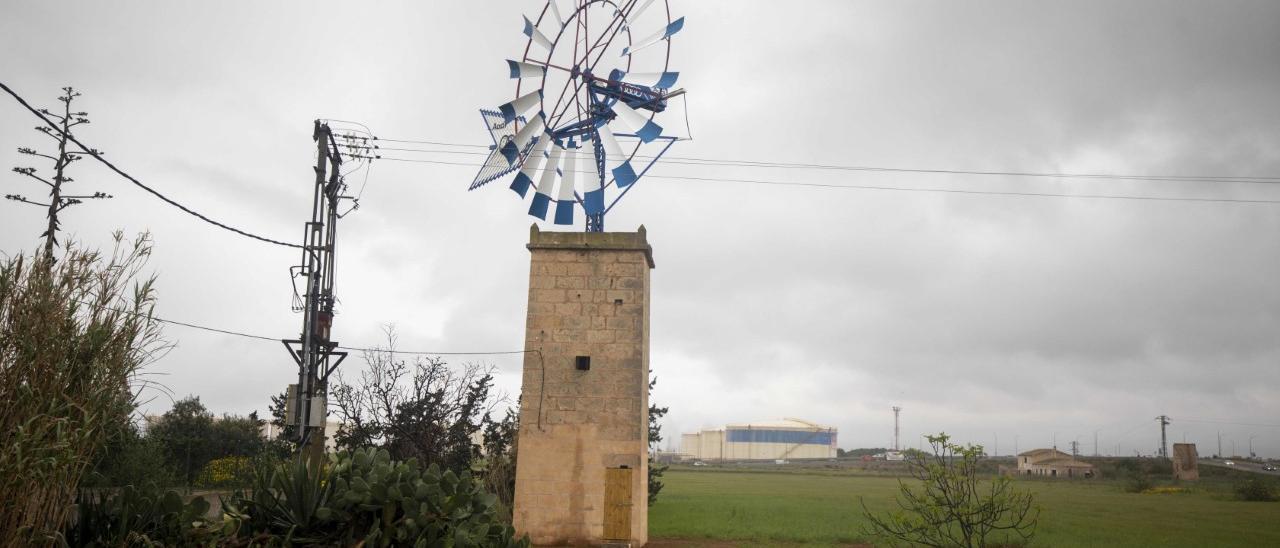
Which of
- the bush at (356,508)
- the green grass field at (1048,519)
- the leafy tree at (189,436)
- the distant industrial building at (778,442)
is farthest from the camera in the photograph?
the distant industrial building at (778,442)

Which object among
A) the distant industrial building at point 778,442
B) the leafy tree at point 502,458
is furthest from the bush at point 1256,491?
the distant industrial building at point 778,442

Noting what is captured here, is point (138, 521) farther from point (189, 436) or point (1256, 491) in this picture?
point (1256, 491)

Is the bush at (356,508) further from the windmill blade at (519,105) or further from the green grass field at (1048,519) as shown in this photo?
the green grass field at (1048,519)

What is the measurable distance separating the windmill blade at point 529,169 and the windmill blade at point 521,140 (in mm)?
185

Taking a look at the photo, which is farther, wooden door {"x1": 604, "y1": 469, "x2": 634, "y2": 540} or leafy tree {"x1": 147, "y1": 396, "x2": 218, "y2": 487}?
leafy tree {"x1": 147, "y1": 396, "x2": 218, "y2": 487}

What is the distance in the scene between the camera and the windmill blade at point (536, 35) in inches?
685

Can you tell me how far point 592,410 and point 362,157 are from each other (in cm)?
776

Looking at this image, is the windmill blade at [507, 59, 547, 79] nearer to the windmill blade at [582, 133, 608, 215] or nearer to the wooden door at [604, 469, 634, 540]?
the windmill blade at [582, 133, 608, 215]

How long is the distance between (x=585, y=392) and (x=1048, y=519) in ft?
65.4

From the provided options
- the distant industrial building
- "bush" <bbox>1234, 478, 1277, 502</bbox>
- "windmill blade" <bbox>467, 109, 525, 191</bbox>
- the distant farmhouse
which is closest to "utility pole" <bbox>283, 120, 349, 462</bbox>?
"windmill blade" <bbox>467, 109, 525, 191</bbox>

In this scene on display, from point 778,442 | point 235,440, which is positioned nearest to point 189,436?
point 235,440

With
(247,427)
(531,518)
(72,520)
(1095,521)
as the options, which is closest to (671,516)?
(531,518)

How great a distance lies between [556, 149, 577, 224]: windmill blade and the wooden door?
513 cm

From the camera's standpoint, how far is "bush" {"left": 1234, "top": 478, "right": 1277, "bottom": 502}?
1528 inches
